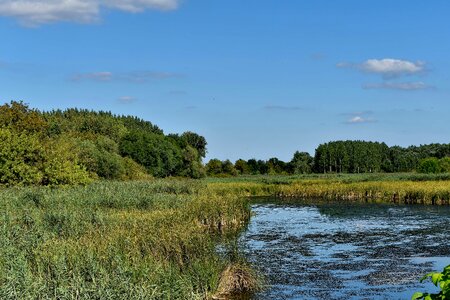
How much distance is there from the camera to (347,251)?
23953 millimetres

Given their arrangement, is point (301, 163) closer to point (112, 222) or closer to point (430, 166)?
point (430, 166)

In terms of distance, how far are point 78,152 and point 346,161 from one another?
90.4 m

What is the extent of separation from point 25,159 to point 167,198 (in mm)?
11978

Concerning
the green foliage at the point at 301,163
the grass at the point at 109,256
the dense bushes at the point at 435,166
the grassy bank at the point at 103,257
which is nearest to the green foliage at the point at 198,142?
the green foliage at the point at 301,163

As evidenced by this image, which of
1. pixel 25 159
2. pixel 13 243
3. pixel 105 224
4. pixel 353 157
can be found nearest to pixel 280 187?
pixel 25 159

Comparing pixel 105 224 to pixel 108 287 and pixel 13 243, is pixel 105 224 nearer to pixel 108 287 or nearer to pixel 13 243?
pixel 13 243

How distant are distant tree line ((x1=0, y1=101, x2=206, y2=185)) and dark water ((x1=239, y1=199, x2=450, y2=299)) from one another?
13.7 metres

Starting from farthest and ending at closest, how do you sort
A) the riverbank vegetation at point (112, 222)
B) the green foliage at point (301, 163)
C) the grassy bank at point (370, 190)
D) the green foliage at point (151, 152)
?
the green foliage at point (301, 163), the green foliage at point (151, 152), the grassy bank at point (370, 190), the riverbank vegetation at point (112, 222)

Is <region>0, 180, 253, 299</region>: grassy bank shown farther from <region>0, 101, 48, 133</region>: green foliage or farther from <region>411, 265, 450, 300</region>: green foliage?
<region>0, 101, 48, 133</region>: green foliage

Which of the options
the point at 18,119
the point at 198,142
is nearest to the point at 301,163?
the point at 198,142

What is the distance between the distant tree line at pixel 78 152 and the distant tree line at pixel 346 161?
51.8 feet

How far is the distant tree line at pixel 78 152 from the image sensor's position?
122 feet

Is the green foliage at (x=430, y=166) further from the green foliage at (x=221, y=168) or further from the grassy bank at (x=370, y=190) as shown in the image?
the green foliage at (x=221, y=168)

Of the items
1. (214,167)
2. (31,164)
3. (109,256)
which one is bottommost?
(109,256)
